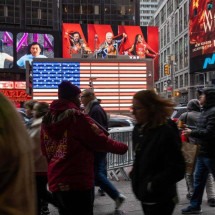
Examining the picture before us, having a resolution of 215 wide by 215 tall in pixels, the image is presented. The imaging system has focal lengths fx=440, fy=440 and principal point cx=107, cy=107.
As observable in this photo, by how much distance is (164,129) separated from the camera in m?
3.44

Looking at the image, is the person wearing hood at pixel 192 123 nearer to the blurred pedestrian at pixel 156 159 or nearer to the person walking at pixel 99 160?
the person walking at pixel 99 160

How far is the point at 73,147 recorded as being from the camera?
3.97 meters

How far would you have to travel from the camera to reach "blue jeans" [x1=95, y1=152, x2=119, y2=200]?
20.2 feet

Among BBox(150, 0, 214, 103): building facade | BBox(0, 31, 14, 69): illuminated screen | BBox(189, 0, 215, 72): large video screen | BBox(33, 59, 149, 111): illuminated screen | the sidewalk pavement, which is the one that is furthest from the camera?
BBox(150, 0, 214, 103): building facade

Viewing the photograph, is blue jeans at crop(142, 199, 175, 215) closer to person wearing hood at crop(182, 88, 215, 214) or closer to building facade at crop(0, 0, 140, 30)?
person wearing hood at crop(182, 88, 215, 214)

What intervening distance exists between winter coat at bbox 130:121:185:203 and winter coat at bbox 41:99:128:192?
66 centimetres

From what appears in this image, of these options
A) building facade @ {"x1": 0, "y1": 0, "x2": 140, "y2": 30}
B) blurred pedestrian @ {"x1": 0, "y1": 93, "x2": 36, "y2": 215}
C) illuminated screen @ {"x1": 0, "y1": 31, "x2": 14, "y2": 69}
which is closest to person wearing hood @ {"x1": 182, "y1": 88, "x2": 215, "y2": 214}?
blurred pedestrian @ {"x1": 0, "y1": 93, "x2": 36, "y2": 215}

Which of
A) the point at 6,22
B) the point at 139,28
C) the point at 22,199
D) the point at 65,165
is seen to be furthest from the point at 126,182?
the point at 6,22

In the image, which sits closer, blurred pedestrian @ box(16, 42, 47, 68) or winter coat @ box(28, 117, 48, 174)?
winter coat @ box(28, 117, 48, 174)

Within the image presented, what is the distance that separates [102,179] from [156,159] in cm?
301

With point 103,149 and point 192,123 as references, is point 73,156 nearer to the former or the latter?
point 103,149

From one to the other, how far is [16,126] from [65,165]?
233 cm

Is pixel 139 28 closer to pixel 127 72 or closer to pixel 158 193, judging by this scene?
pixel 127 72

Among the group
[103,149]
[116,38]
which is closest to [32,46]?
[116,38]
